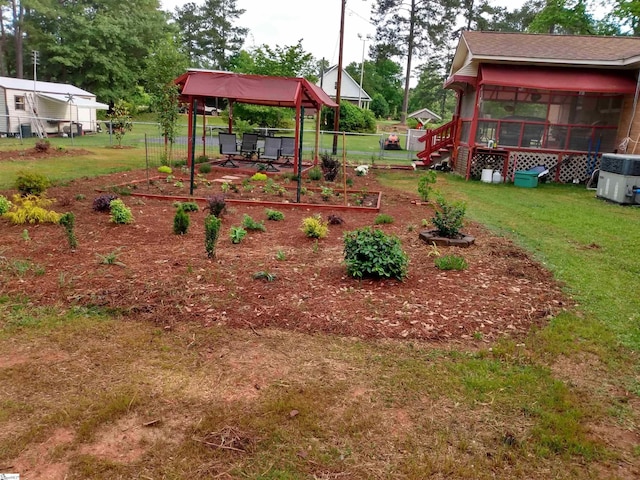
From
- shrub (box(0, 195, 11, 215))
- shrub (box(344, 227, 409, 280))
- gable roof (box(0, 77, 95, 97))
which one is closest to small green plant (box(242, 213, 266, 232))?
shrub (box(344, 227, 409, 280))

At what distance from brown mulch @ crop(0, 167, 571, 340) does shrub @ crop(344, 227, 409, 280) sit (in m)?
0.11

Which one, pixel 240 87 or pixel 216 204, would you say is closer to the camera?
pixel 216 204

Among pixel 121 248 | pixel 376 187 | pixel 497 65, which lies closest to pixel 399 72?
pixel 497 65

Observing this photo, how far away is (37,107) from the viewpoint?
81.8 ft

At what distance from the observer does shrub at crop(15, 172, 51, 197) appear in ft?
25.9

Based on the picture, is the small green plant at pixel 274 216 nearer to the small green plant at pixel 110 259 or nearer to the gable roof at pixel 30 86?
the small green plant at pixel 110 259

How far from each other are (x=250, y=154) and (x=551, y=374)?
13.3 metres

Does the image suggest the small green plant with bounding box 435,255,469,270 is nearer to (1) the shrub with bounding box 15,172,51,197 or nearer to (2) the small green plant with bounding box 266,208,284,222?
(2) the small green plant with bounding box 266,208,284,222

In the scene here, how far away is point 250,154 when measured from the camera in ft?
51.0

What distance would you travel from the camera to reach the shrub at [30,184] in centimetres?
789

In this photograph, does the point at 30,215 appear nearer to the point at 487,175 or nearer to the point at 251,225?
the point at 251,225

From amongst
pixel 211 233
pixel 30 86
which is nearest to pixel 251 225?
pixel 211 233

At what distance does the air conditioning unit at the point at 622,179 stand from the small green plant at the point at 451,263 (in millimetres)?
7730

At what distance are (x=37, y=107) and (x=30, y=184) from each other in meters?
20.6
